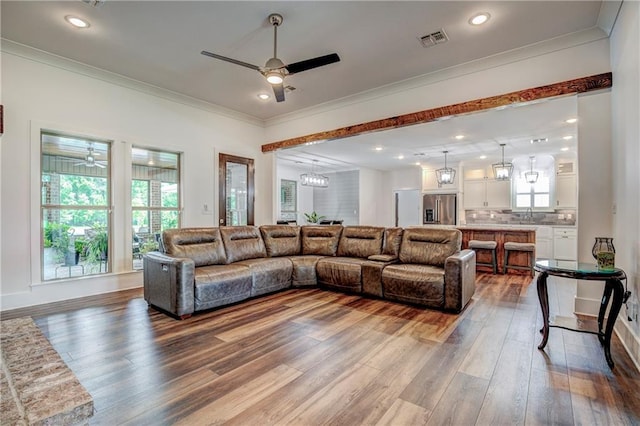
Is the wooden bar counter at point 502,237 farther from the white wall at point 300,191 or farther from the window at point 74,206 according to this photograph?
the window at point 74,206

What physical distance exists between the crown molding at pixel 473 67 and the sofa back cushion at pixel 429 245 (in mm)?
2180

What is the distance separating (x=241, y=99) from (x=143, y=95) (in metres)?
1.54

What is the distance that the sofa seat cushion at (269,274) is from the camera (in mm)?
4094

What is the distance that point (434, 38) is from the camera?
3.49 meters

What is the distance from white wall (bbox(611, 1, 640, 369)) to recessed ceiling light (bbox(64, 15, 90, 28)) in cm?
503

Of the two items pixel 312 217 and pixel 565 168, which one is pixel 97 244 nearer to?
pixel 312 217

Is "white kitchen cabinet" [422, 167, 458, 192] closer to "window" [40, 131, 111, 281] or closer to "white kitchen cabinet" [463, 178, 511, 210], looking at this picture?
"white kitchen cabinet" [463, 178, 511, 210]

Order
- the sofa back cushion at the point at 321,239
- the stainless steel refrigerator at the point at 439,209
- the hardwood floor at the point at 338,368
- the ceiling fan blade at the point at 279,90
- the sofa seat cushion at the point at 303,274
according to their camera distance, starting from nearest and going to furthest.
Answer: the hardwood floor at the point at 338,368 < the ceiling fan blade at the point at 279,90 < the sofa seat cushion at the point at 303,274 < the sofa back cushion at the point at 321,239 < the stainless steel refrigerator at the point at 439,209

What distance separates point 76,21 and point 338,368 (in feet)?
14.1

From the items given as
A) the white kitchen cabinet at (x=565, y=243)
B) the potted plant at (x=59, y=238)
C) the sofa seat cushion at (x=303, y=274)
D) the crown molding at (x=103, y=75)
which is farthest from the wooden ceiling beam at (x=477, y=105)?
the white kitchen cabinet at (x=565, y=243)

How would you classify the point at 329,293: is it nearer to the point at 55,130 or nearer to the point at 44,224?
the point at 44,224

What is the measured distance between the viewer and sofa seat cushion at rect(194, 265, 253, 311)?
3.50 m

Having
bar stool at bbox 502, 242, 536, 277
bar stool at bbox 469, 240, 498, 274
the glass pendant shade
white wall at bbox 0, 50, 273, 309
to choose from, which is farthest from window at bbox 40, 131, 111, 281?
the glass pendant shade

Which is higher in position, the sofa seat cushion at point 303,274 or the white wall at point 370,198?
the white wall at point 370,198
